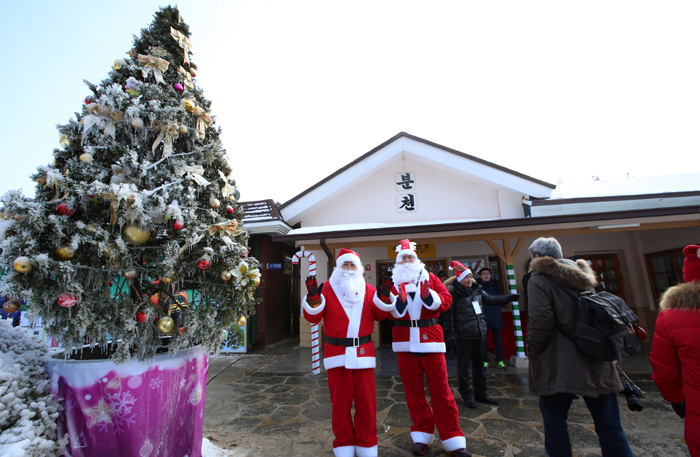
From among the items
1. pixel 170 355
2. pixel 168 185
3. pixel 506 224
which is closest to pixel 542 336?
pixel 170 355

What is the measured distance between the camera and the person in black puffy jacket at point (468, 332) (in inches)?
171

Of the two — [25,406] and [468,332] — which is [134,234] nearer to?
[25,406]

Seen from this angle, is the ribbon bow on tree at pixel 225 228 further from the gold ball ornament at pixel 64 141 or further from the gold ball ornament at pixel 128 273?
the gold ball ornament at pixel 64 141

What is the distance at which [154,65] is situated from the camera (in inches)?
111

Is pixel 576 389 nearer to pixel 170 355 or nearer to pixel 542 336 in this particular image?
pixel 542 336

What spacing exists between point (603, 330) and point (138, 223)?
328 centimetres

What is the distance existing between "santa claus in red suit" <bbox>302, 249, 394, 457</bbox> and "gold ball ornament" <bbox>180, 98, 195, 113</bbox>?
73.0 inches

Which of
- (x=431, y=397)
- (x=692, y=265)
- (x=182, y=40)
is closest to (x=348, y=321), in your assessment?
(x=431, y=397)

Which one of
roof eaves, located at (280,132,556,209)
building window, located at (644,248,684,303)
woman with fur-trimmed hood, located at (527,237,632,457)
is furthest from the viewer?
roof eaves, located at (280,132,556,209)

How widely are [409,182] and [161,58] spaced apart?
7176mm

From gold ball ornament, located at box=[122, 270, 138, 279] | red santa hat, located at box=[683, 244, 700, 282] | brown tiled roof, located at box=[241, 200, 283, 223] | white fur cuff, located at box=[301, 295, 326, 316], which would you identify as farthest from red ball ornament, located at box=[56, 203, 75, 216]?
brown tiled roof, located at box=[241, 200, 283, 223]

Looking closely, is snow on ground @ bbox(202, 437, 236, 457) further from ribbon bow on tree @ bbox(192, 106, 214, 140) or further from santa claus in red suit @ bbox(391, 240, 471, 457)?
ribbon bow on tree @ bbox(192, 106, 214, 140)

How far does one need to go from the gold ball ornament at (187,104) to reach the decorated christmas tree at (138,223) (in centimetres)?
2

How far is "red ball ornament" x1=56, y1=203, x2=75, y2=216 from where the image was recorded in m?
2.28
